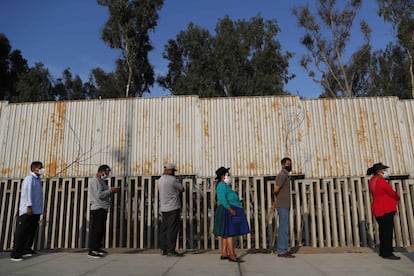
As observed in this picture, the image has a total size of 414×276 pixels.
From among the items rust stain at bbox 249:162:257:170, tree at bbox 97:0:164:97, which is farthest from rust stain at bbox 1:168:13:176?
tree at bbox 97:0:164:97

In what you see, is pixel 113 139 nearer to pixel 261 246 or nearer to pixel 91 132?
pixel 91 132

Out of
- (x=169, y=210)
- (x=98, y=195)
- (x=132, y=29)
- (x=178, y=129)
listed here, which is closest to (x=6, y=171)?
(x=98, y=195)

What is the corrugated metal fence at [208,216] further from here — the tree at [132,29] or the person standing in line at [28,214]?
the tree at [132,29]

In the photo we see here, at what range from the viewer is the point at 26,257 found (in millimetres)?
5621

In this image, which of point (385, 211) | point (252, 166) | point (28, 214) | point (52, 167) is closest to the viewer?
point (385, 211)

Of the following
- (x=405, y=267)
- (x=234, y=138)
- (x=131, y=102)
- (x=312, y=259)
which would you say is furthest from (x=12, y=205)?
(x=405, y=267)

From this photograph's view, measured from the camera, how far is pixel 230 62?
94.4 feet

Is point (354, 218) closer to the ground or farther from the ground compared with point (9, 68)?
closer to the ground

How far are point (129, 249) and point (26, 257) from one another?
1.99m

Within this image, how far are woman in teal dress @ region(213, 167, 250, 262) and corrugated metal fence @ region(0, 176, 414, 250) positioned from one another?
1609 millimetres

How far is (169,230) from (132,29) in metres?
19.5

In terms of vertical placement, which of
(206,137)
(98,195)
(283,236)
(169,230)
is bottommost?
(283,236)

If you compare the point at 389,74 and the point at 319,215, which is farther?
the point at 389,74

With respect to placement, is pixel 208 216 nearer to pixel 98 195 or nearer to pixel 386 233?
pixel 98 195
